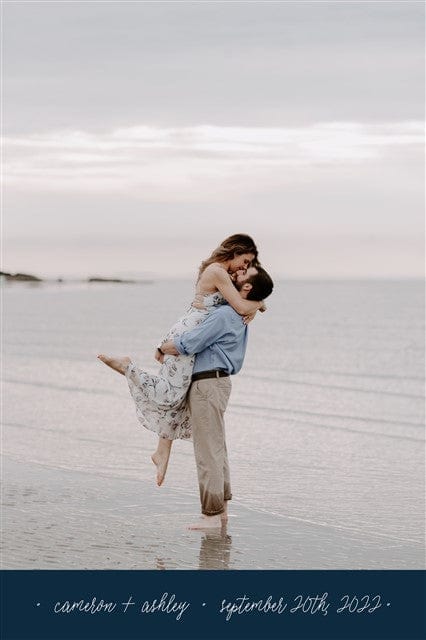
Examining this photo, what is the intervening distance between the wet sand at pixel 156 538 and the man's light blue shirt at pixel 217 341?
4.01 ft

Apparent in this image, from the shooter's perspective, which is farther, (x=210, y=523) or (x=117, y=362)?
(x=210, y=523)

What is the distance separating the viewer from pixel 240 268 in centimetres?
807

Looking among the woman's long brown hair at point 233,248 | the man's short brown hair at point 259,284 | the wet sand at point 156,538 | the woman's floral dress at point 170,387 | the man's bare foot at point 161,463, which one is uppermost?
the woman's long brown hair at point 233,248

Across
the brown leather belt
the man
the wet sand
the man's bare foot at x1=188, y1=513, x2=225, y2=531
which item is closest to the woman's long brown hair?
the man

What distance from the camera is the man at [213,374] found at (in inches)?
313

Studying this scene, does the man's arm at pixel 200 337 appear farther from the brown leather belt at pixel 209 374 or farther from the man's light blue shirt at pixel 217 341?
the brown leather belt at pixel 209 374

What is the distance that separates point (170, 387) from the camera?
8.18 meters

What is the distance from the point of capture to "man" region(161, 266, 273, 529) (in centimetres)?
796

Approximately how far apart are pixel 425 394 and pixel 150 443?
921 centimetres

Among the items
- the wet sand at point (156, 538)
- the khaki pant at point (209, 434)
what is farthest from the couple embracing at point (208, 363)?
→ the wet sand at point (156, 538)

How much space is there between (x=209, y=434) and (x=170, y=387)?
0.43 metres

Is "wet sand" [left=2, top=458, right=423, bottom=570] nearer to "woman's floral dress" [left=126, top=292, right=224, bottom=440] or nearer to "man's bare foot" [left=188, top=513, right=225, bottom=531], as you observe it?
"man's bare foot" [left=188, top=513, right=225, bottom=531]

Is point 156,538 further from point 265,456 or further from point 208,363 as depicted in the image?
point 265,456

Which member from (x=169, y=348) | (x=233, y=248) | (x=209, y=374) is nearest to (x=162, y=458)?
(x=209, y=374)
